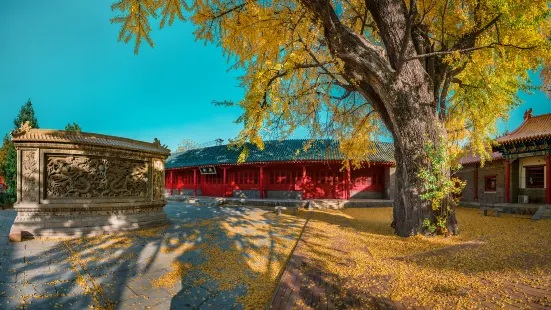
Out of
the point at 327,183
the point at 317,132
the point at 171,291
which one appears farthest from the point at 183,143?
the point at 171,291

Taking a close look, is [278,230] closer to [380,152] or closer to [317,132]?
[317,132]

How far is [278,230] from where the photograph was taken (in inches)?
341

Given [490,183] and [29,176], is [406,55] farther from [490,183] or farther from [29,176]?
[490,183]

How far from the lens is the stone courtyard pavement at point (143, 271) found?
3406 mm

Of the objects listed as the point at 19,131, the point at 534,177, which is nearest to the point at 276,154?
the point at 534,177

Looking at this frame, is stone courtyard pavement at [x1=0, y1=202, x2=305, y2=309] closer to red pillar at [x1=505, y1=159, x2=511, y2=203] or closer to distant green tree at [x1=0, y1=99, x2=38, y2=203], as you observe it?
distant green tree at [x1=0, y1=99, x2=38, y2=203]

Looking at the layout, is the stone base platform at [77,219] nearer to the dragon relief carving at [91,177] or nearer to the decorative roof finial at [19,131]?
the dragon relief carving at [91,177]

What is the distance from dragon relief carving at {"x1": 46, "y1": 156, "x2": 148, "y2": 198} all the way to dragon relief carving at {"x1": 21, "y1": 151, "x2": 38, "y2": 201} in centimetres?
27

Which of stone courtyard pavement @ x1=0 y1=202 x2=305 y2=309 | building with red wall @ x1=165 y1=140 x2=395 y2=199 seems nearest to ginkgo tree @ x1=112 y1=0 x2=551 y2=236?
stone courtyard pavement @ x1=0 y1=202 x2=305 y2=309

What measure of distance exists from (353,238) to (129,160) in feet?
22.6

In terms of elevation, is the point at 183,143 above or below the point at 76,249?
above

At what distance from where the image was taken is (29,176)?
287 inches

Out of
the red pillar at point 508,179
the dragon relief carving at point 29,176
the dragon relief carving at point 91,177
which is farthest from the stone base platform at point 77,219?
the red pillar at point 508,179

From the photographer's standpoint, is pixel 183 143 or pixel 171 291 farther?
pixel 183 143
